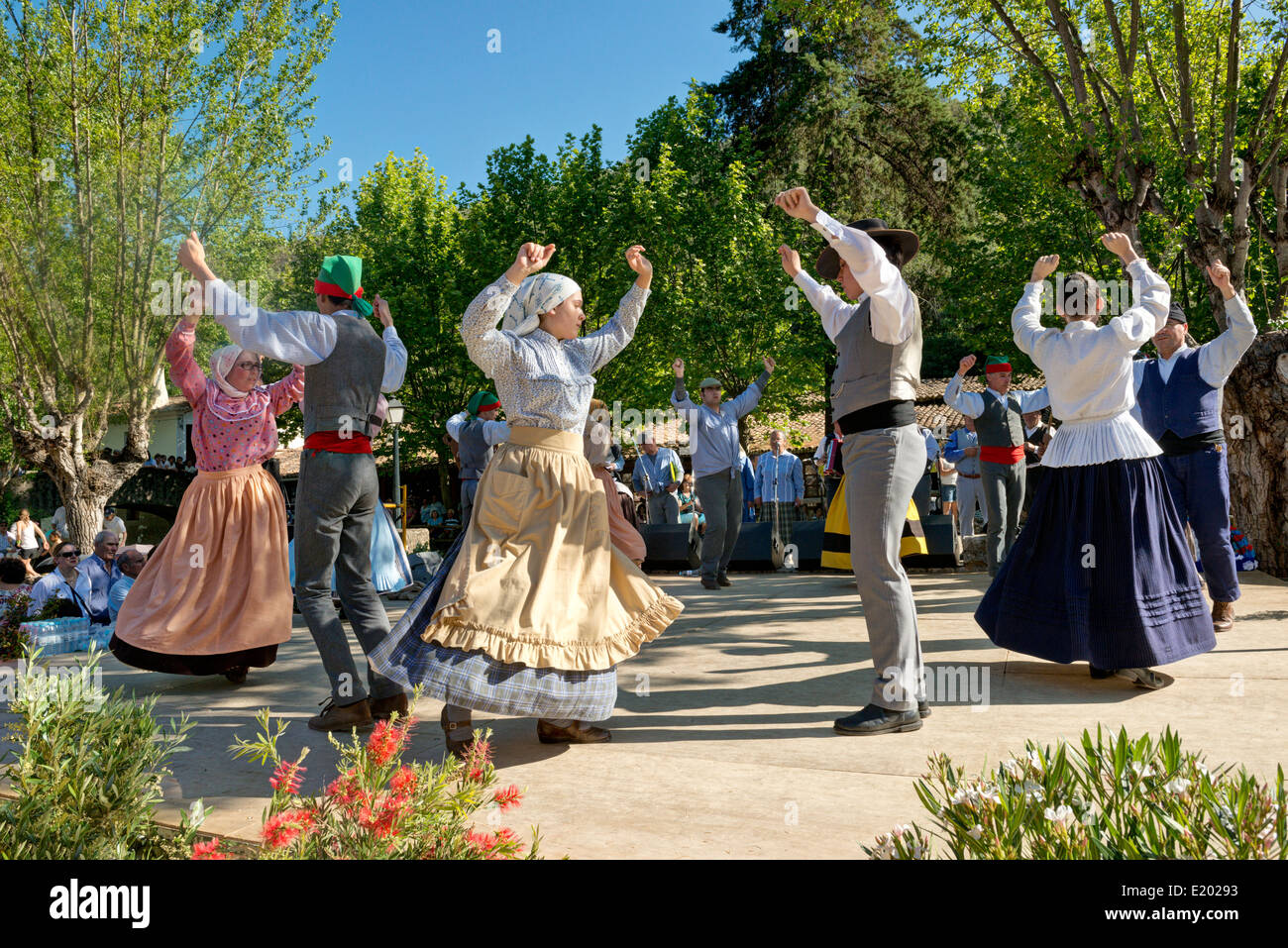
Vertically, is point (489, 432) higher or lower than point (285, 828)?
higher

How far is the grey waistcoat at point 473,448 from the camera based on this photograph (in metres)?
9.74

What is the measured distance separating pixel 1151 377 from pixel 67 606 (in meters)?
8.32

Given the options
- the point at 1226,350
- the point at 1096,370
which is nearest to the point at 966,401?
the point at 1226,350

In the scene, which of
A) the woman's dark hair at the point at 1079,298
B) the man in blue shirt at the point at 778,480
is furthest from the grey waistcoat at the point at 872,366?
the man in blue shirt at the point at 778,480

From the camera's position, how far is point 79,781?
236cm

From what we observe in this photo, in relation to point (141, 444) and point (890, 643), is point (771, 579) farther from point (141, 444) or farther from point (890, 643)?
point (141, 444)

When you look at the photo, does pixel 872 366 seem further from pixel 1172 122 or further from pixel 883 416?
pixel 1172 122

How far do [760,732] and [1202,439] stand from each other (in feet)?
12.1

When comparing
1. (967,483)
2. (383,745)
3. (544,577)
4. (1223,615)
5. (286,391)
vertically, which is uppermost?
(286,391)

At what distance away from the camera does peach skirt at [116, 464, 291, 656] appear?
5078 mm

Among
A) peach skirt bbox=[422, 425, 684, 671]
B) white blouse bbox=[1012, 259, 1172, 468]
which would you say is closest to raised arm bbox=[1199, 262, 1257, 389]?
white blouse bbox=[1012, 259, 1172, 468]

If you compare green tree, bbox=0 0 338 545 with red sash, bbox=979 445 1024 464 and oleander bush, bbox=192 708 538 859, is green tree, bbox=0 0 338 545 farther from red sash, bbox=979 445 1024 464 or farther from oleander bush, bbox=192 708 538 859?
oleander bush, bbox=192 708 538 859

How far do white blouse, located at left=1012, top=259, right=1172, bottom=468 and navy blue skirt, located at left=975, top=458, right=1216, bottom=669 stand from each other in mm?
97

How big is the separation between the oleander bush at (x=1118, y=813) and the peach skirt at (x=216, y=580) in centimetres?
395
